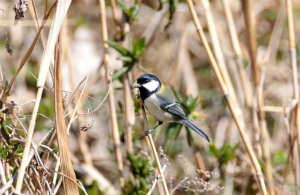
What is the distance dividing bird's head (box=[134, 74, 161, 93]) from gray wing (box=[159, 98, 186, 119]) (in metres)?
0.09

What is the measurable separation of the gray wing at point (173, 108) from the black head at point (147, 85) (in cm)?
9

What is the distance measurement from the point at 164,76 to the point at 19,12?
86.3 inches

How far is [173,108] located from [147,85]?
0.20 m

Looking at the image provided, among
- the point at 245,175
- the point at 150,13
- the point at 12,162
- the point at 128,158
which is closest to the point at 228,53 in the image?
the point at 150,13

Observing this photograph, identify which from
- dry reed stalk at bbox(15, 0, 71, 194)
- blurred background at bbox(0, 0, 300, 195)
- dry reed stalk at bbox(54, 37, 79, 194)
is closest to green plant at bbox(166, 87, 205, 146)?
blurred background at bbox(0, 0, 300, 195)

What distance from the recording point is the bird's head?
187 centimetres

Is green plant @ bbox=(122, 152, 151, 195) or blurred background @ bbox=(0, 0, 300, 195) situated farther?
green plant @ bbox=(122, 152, 151, 195)

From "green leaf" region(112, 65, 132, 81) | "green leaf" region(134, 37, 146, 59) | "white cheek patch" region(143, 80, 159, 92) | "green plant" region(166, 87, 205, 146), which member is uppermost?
"green leaf" region(134, 37, 146, 59)

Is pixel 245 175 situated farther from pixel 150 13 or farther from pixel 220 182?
pixel 150 13

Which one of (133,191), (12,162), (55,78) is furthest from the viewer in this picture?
(133,191)

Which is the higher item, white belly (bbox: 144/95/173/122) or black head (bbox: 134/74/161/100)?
black head (bbox: 134/74/161/100)

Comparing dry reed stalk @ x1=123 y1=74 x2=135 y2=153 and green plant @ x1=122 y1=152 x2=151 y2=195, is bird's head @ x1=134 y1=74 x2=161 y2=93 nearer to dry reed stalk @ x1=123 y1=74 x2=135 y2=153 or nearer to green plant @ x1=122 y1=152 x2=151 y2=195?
Result: dry reed stalk @ x1=123 y1=74 x2=135 y2=153

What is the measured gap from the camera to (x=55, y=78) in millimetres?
1170

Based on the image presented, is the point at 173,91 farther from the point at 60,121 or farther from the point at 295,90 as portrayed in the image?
the point at 60,121
